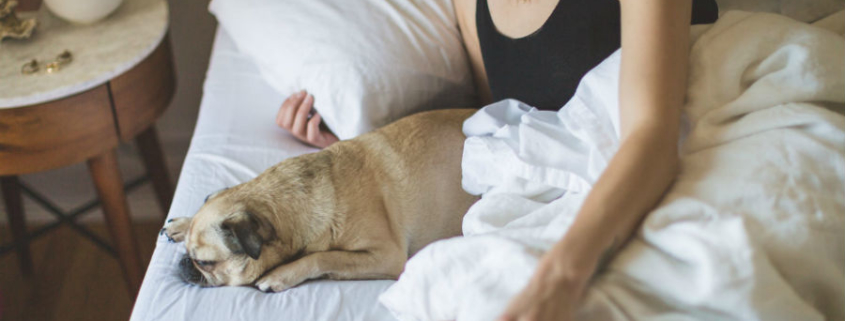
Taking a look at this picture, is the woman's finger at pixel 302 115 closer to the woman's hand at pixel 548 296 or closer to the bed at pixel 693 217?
the bed at pixel 693 217

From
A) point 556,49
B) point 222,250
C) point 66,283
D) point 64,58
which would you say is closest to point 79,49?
point 64,58

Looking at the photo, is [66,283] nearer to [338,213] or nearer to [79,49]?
[79,49]

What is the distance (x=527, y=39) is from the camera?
0.94 m

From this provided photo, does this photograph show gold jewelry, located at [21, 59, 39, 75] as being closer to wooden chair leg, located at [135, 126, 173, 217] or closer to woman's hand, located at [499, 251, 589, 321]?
wooden chair leg, located at [135, 126, 173, 217]

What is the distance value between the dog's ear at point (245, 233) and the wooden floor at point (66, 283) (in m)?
0.83

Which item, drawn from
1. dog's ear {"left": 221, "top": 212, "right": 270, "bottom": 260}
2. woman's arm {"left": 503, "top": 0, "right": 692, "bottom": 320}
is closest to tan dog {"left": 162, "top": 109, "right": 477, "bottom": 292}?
dog's ear {"left": 221, "top": 212, "right": 270, "bottom": 260}

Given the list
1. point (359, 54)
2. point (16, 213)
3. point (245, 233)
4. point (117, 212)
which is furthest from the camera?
point (16, 213)

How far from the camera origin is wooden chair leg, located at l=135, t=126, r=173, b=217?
1503 mm

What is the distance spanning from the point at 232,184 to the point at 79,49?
1.35ft

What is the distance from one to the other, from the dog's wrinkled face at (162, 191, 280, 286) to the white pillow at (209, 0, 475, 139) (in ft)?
0.91

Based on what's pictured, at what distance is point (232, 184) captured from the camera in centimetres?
99

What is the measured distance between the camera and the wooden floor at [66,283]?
1485mm

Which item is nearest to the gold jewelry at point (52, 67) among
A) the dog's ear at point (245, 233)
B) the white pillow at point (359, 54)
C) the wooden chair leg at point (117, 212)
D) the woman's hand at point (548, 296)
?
the wooden chair leg at point (117, 212)

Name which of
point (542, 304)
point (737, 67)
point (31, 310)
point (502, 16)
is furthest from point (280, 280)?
point (31, 310)
